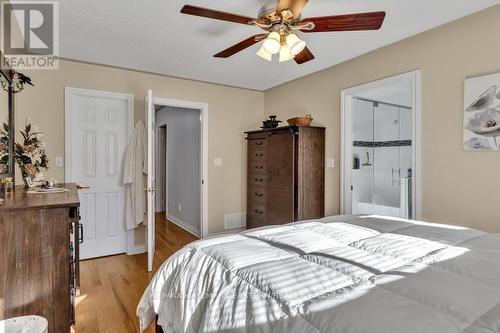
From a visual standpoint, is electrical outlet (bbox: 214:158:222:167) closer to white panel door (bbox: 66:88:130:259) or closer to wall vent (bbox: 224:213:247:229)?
wall vent (bbox: 224:213:247:229)

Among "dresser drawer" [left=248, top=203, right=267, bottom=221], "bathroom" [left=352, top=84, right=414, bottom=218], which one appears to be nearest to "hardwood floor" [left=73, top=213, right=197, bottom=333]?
"dresser drawer" [left=248, top=203, right=267, bottom=221]

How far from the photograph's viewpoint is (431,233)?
1664 millimetres

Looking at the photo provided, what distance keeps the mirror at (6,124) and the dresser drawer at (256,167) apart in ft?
9.10

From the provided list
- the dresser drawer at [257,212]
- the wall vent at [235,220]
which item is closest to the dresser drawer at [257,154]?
the dresser drawer at [257,212]

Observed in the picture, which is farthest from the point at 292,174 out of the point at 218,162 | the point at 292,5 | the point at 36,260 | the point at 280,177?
the point at 36,260

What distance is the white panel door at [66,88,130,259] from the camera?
347 centimetres

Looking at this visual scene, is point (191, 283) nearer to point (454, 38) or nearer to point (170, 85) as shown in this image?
point (454, 38)

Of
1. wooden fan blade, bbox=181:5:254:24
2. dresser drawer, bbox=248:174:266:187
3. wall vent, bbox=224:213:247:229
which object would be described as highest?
wooden fan blade, bbox=181:5:254:24

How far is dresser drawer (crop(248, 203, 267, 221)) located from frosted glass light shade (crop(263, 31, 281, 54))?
8.28 feet

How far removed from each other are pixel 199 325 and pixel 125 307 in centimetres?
162

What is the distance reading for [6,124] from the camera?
2.10 meters

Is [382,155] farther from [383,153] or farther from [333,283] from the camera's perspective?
[333,283]

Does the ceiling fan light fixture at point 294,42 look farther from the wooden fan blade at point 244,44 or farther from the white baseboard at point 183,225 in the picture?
the white baseboard at point 183,225

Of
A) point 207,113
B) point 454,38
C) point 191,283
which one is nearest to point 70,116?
point 207,113
